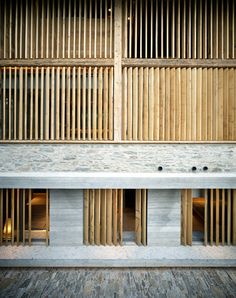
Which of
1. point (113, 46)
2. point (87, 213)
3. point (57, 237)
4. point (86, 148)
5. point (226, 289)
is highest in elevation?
point (113, 46)

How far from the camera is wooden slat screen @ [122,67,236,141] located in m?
7.70

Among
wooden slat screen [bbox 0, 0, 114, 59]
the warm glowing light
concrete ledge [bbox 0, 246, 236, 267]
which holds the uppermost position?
wooden slat screen [bbox 0, 0, 114, 59]

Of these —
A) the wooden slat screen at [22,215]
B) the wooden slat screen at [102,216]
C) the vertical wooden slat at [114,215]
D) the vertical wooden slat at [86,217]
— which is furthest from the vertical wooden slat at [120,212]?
the wooden slat screen at [22,215]

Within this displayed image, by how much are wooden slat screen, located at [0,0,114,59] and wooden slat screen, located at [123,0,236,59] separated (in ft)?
2.33

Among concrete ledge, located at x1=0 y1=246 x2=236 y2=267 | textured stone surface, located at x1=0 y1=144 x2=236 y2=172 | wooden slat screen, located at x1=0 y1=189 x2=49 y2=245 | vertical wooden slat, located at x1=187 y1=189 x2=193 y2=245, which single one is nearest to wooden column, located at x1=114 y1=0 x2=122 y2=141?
textured stone surface, located at x1=0 y1=144 x2=236 y2=172

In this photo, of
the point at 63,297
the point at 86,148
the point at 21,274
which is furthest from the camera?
the point at 86,148

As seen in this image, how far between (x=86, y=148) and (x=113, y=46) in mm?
3375

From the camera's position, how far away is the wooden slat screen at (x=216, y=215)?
7.81 meters

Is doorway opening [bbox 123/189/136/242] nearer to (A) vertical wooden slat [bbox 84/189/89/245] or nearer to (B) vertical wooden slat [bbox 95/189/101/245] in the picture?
(B) vertical wooden slat [bbox 95/189/101/245]

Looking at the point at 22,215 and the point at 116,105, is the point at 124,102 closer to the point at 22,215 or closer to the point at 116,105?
the point at 116,105

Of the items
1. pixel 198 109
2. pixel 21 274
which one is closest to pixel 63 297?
pixel 21 274

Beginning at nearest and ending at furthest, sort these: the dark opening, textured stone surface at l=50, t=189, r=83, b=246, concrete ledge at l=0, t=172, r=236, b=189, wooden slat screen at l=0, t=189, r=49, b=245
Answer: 1. concrete ledge at l=0, t=172, r=236, b=189
2. wooden slat screen at l=0, t=189, r=49, b=245
3. textured stone surface at l=50, t=189, r=83, b=246
4. the dark opening

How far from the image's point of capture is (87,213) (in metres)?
7.91

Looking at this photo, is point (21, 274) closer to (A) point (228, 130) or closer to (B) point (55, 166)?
(B) point (55, 166)
